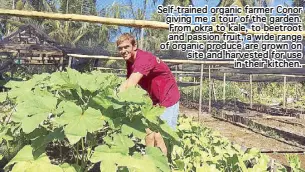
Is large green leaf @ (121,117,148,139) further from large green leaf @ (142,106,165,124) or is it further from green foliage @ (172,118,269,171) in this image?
green foliage @ (172,118,269,171)

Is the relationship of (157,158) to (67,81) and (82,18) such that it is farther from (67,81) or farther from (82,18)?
(82,18)

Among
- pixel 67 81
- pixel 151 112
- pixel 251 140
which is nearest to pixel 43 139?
pixel 67 81

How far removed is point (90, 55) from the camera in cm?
788

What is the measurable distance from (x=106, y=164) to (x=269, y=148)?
5601 millimetres

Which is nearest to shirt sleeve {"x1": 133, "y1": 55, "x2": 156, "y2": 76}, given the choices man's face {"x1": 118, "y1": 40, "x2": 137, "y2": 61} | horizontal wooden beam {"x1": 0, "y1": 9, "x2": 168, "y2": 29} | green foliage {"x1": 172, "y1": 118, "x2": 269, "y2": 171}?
man's face {"x1": 118, "y1": 40, "x2": 137, "y2": 61}

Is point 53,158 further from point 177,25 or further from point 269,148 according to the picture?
point 269,148

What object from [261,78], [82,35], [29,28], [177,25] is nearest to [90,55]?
[29,28]

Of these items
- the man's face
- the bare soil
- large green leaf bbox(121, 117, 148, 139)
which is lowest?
the bare soil

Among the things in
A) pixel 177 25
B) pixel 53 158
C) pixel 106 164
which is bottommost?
pixel 53 158

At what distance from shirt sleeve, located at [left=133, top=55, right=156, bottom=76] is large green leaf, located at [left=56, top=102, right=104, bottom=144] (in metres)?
0.98

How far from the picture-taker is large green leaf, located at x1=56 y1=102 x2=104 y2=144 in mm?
1633

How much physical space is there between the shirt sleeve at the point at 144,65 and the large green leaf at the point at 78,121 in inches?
38.5

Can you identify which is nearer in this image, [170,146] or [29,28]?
[170,146]

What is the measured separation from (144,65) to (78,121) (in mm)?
1136
